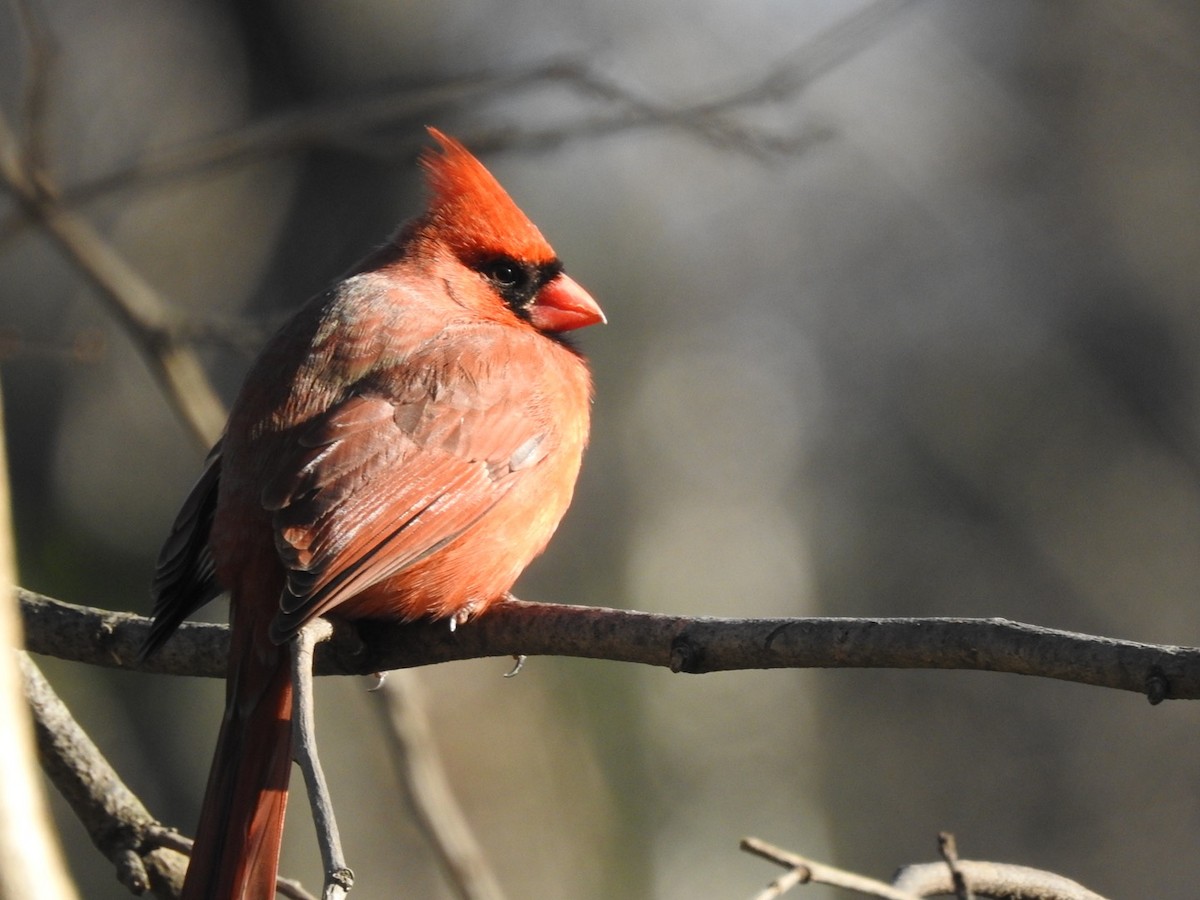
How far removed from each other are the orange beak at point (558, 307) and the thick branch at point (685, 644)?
38.9 inches

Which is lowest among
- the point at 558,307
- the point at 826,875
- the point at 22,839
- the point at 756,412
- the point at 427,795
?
the point at 22,839

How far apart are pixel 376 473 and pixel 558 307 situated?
3.05 ft

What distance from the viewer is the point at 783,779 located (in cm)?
829

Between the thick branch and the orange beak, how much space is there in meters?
0.99

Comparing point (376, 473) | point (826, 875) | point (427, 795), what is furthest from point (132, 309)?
point (826, 875)

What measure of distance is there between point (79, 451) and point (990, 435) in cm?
517

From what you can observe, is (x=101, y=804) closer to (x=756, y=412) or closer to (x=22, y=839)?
(x=22, y=839)

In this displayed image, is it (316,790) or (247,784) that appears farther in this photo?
(247,784)

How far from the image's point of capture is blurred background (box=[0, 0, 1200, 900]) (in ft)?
19.6

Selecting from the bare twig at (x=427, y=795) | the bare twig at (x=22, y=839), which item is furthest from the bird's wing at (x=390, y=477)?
the bare twig at (x=22, y=839)

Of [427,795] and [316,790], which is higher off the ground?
[427,795]

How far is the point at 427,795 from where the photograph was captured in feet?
10.8

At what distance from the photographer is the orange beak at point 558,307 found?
139 inches

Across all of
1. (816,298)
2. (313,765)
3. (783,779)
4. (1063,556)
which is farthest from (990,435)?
(313,765)
